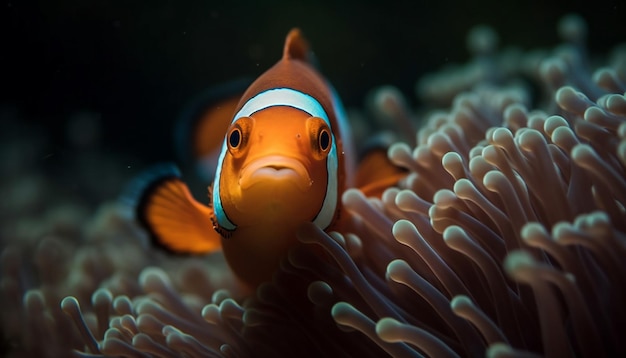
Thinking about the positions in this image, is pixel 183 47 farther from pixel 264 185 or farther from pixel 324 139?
pixel 264 185

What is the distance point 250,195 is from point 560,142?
74 cm

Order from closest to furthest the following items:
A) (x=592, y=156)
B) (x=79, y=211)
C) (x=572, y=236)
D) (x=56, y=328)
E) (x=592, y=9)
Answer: (x=572, y=236) → (x=592, y=156) → (x=56, y=328) → (x=79, y=211) → (x=592, y=9)

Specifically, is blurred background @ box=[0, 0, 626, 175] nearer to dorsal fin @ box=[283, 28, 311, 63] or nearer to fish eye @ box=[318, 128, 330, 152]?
dorsal fin @ box=[283, 28, 311, 63]

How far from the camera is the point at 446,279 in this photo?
1.21 metres

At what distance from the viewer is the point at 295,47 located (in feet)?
5.64

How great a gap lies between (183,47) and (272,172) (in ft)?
6.21

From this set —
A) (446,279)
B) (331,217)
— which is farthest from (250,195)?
(446,279)

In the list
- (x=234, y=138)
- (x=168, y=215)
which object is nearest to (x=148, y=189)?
(x=168, y=215)

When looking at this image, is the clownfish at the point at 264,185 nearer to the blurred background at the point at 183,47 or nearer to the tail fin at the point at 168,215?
the tail fin at the point at 168,215

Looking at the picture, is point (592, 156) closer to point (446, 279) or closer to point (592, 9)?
point (446, 279)

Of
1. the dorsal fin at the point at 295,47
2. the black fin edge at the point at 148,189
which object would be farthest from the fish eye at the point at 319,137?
the black fin edge at the point at 148,189

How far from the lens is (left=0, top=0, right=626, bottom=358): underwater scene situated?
3.62ft

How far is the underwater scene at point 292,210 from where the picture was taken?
43.4 inches

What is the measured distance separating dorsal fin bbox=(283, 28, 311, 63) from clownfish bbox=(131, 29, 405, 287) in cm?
1
